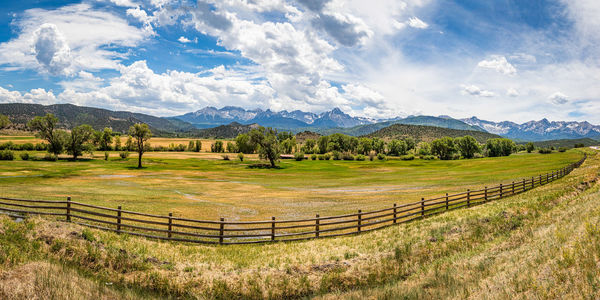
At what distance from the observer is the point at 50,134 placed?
94312 millimetres

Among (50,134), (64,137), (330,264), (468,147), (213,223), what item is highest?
(50,134)

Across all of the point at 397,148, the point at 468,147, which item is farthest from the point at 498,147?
the point at 397,148

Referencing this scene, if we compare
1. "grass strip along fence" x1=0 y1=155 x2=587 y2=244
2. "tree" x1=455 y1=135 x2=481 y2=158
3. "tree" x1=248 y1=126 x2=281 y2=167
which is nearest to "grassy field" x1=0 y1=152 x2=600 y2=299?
"grass strip along fence" x1=0 y1=155 x2=587 y2=244

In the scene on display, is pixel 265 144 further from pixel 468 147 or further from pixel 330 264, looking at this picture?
pixel 468 147

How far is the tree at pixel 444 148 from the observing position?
472ft

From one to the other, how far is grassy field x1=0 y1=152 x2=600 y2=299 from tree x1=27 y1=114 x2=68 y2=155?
330ft

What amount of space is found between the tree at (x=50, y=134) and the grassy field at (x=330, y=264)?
101 m

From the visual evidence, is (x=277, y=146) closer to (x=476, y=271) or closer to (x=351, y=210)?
(x=351, y=210)

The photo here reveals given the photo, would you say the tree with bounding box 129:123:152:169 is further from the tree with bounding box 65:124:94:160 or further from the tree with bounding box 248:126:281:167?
the tree with bounding box 248:126:281:167

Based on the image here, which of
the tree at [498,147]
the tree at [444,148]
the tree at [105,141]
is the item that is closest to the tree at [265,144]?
the tree at [105,141]

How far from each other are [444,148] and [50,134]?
157 meters

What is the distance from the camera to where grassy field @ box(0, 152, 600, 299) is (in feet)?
28.1

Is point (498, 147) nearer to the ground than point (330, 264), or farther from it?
farther from it

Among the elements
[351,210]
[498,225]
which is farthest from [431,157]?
[498,225]
